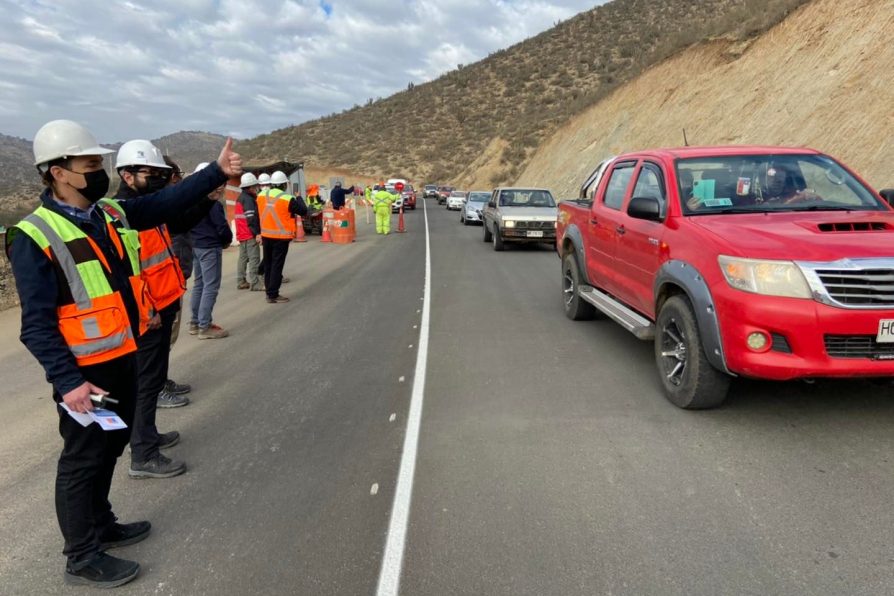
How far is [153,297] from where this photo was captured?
4.16m

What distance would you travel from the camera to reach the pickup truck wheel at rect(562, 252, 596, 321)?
7406mm

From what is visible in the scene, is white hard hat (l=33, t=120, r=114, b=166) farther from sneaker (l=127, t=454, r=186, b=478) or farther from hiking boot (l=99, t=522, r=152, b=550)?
sneaker (l=127, t=454, r=186, b=478)

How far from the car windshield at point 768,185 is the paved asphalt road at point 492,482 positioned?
1.46m

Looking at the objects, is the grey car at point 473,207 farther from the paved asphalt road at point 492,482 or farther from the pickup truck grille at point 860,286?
the pickup truck grille at point 860,286

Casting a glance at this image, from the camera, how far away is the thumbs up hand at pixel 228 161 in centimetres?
304

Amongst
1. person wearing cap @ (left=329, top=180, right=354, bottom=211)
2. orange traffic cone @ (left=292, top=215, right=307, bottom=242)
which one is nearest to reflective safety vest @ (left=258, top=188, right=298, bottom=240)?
person wearing cap @ (left=329, top=180, right=354, bottom=211)

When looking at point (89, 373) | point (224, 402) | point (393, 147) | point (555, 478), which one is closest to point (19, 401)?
point (224, 402)

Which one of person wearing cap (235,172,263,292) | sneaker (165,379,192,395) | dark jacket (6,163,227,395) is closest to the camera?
dark jacket (6,163,227,395)

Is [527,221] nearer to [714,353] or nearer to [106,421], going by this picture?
[714,353]

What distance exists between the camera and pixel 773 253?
3.81m

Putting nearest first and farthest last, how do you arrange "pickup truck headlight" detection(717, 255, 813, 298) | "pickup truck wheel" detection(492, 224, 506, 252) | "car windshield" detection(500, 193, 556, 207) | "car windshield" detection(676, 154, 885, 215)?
"pickup truck headlight" detection(717, 255, 813, 298) < "car windshield" detection(676, 154, 885, 215) < "pickup truck wheel" detection(492, 224, 506, 252) < "car windshield" detection(500, 193, 556, 207)

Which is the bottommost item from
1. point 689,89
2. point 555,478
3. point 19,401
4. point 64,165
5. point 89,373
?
point 19,401

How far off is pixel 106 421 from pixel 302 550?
3.64ft

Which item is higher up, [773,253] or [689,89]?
[689,89]
